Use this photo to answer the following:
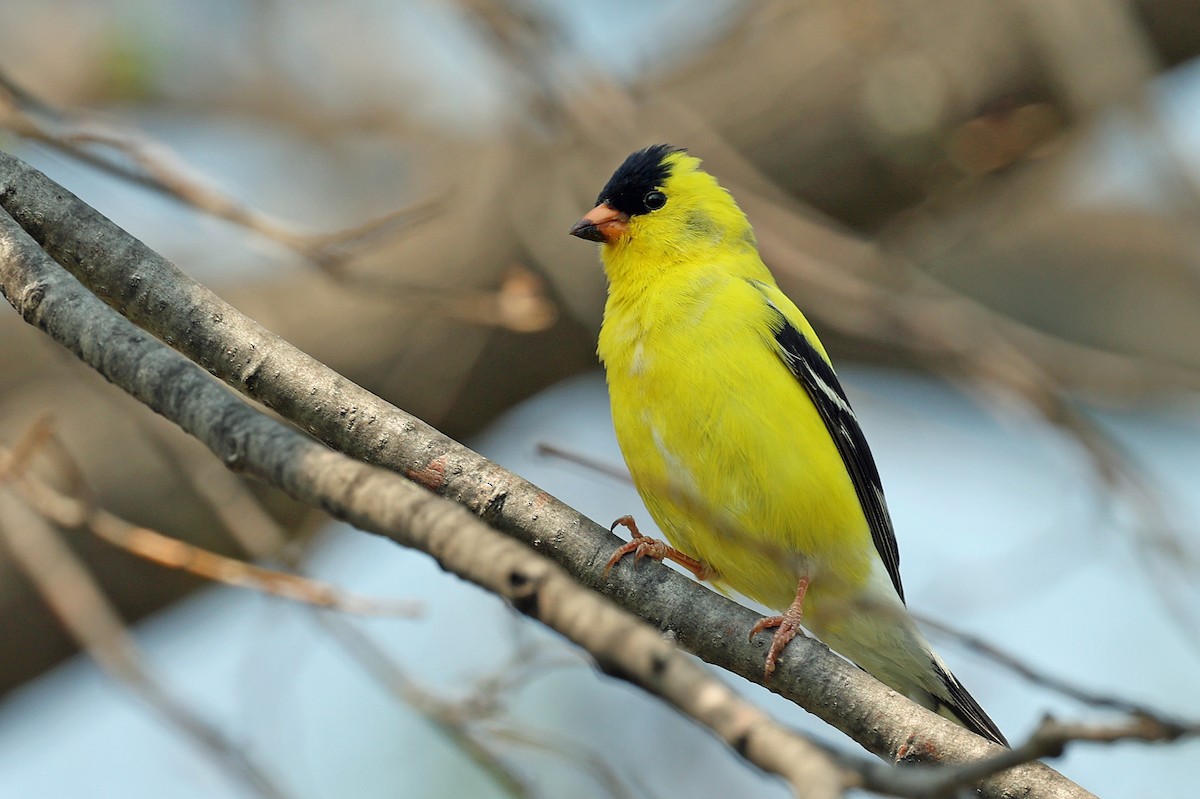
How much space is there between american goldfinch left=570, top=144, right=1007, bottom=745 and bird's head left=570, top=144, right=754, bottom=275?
80 mm

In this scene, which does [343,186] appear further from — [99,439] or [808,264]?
[808,264]

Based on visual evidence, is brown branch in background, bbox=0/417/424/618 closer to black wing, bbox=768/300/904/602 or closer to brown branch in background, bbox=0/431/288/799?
brown branch in background, bbox=0/431/288/799

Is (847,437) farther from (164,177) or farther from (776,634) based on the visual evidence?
(164,177)

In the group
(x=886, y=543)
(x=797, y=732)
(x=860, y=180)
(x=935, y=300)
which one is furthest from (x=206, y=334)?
(x=860, y=180)

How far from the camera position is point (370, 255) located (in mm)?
6668

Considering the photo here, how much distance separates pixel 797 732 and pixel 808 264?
3.89 metres

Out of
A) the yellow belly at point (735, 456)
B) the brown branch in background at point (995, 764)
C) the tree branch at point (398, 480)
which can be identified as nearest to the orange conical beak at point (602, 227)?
the yellow belly at point (735, 456)

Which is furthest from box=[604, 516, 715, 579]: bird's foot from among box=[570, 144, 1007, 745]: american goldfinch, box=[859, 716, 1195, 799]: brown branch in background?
box=[859, 716, 1195, 799]: brown branch in background

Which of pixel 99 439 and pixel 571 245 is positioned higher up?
pixel 571 245

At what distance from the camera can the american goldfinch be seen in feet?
12.7

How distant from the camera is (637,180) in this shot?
5.00 metres

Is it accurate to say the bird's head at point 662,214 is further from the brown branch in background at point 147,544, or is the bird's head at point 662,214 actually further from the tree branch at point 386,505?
the tree branch at point 386,505

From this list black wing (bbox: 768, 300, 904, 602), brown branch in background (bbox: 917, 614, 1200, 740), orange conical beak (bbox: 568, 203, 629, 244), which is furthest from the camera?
A: orange conical beak (bbox: 568, 203, 629, 244)

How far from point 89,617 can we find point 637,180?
2826 millimetres
